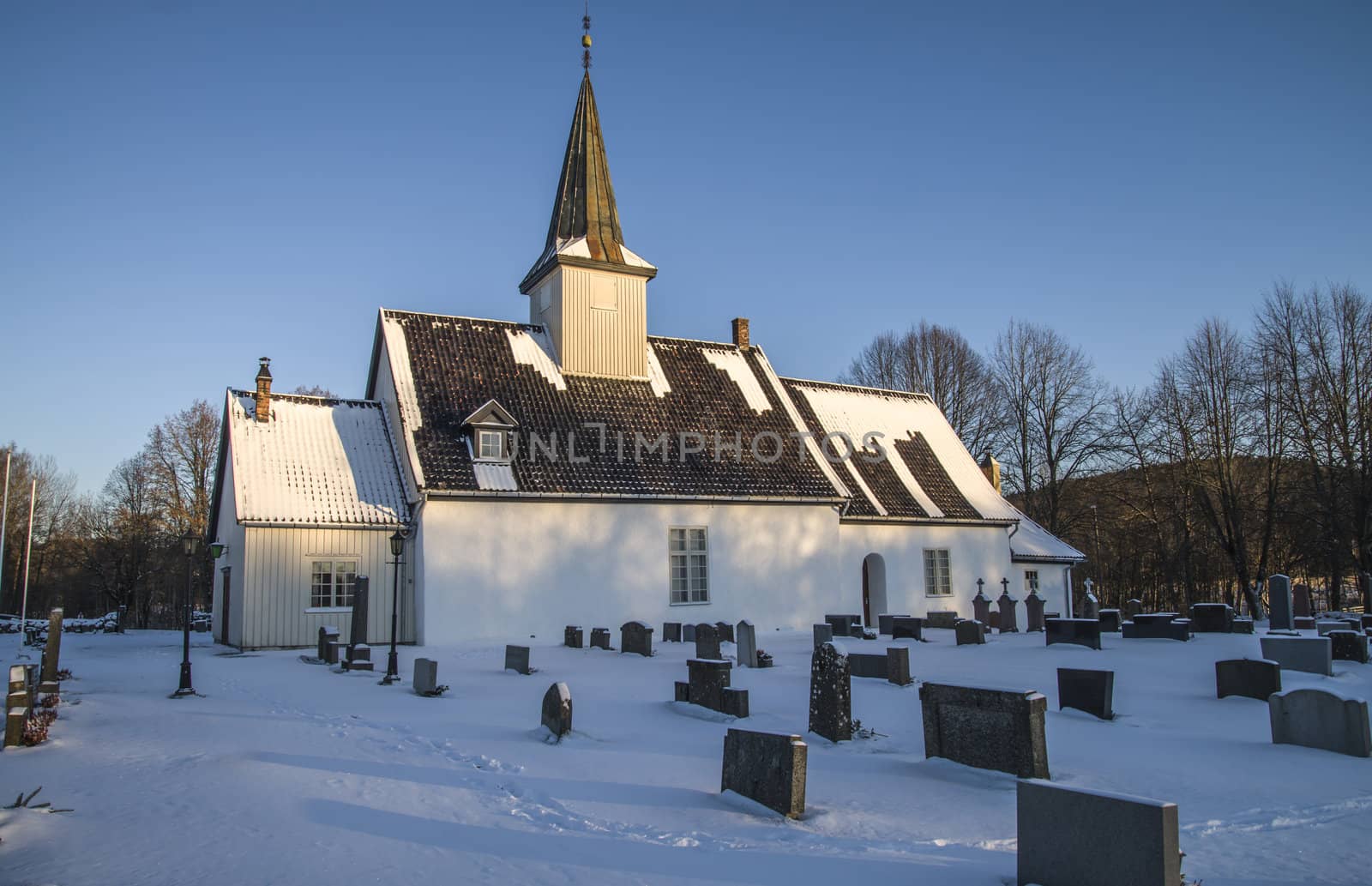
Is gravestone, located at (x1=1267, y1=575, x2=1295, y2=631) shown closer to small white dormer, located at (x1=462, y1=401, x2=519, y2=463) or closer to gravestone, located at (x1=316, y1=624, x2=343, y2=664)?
small white dormer, located at (x1=462, y1=401, x2=519, y2=463)

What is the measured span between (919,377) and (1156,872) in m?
44.5

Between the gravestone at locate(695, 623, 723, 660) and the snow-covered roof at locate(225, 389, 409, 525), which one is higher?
the snow-covered roof at locate(225, 389, 409, 525)

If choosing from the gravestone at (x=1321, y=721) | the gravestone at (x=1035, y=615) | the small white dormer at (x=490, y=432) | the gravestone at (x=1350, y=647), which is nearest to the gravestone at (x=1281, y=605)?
the gravestone at (x=1350, y=647)

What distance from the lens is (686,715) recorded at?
38.8 feet

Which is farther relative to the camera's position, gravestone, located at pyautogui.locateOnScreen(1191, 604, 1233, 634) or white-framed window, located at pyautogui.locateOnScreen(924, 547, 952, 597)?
white-framed window, located at pyautogui.locateOnScreen(924, 547, 952, 597)

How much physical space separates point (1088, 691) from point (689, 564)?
14787 mm

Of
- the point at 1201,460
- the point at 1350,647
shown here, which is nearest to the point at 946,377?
the point at 1201,460

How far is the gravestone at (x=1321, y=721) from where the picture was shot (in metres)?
9.15

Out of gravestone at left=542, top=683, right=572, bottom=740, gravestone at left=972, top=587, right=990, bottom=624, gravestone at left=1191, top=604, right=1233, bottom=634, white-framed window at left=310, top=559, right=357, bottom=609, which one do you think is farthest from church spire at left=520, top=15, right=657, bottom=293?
gravestone at left=542, top=683, right=572, bottom=740

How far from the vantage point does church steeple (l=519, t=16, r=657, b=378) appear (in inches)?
1076

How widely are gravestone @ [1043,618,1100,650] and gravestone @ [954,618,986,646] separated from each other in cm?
138

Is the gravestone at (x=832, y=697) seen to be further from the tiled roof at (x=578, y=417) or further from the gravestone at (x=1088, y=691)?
the tiled roof at (x=578, y=417)

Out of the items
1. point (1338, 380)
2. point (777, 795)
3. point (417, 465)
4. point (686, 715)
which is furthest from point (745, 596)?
point (1338, 380)

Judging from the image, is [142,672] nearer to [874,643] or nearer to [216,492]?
[216,492]
